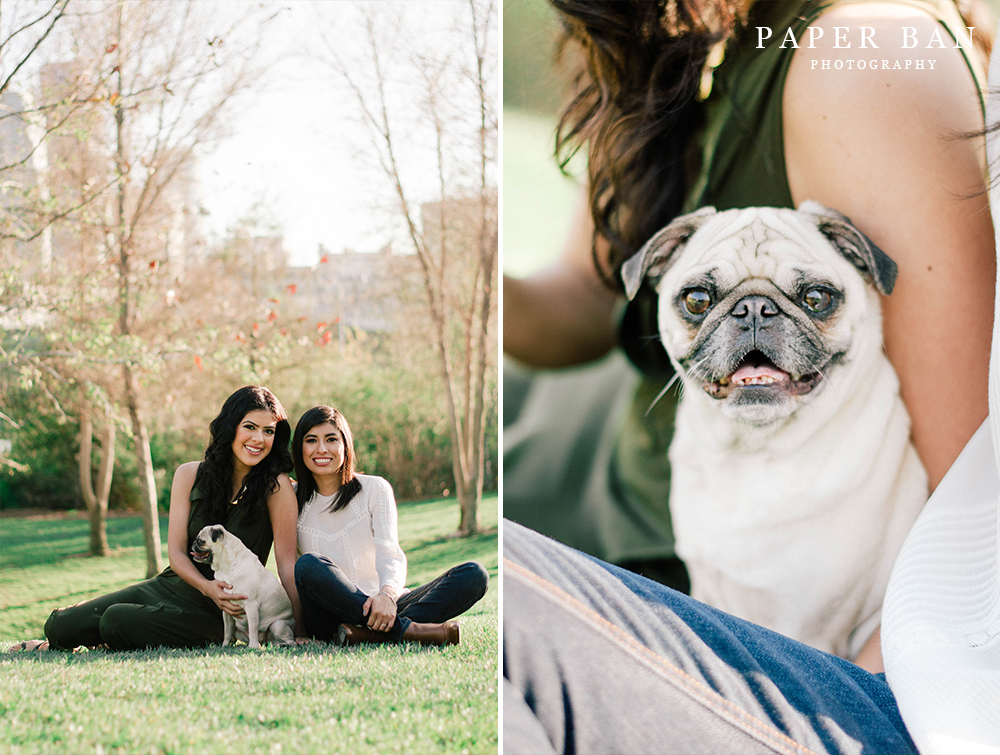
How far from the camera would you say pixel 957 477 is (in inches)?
74.3

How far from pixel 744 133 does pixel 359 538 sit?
175 cm

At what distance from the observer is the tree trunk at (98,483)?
3166mm

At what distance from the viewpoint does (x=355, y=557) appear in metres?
2.54

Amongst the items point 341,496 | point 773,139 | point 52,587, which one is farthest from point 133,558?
point 773,139

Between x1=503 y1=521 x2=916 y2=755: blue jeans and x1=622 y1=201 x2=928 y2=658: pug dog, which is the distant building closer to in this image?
x1=622 y1=201 x2=928 y2=658: pug dog

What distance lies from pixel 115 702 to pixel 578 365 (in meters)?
1.57

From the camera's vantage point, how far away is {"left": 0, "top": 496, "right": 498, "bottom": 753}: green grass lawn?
1909 mm

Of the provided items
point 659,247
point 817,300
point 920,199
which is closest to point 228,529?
point 659,247

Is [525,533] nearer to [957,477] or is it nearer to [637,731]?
[637,731]

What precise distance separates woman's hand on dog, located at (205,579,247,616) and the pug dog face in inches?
65.0

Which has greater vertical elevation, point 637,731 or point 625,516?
point 625,516

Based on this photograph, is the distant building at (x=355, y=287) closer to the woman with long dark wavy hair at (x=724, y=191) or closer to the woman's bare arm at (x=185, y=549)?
the woman's bare arm at (x=185, y=549)

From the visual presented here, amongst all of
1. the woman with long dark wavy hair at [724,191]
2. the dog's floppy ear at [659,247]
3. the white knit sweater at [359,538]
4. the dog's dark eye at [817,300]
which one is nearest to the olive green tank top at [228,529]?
the white knit sweater at [359,538]

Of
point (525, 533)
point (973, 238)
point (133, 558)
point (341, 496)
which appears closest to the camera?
point (525, 533)
